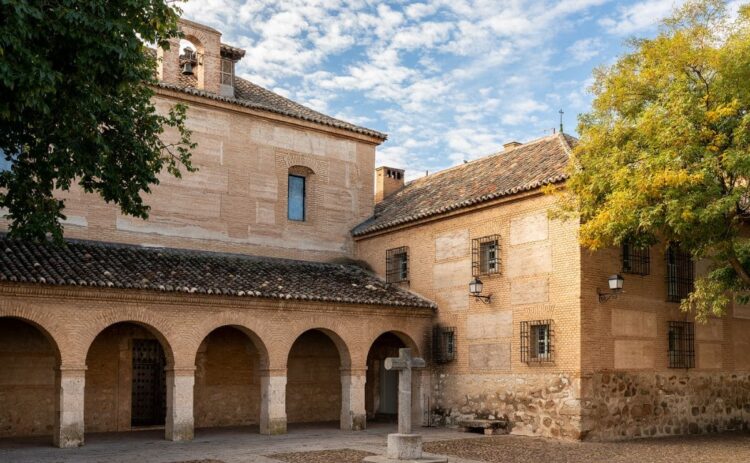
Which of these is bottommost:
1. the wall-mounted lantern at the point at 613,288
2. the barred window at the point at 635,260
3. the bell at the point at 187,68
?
the wall-mounted lantern at the point at 613,288

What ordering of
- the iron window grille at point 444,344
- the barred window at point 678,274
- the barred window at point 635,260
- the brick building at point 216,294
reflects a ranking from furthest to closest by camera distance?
1. the iron window grille at point 444,344
2. the barred window at point 678,274
3. the barred window at point 635,260
4. the brick building at point 216,294

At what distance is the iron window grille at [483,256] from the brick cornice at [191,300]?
6.32 ft

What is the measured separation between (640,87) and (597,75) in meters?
1.02

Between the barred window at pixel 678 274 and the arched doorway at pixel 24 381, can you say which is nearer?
the arched doorway at pixel 24 381

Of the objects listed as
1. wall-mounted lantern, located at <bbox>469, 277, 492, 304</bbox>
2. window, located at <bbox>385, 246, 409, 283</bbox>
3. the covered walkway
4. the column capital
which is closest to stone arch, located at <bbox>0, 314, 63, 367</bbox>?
the covered walkway

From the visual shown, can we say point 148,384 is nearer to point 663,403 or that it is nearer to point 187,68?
point 187,68

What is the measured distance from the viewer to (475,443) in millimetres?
15797

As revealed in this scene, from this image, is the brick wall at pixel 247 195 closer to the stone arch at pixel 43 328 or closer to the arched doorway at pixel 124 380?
the arched doorway at pixel 124 380

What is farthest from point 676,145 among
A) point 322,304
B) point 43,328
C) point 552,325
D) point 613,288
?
point 43,328

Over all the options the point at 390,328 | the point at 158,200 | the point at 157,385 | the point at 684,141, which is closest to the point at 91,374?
the point at 157,385

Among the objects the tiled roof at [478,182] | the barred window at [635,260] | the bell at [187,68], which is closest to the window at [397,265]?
the tiled roof at [478,182]

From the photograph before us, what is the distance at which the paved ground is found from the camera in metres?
13.5

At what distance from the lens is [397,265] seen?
21438mm

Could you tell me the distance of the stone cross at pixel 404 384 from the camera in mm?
13016
